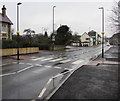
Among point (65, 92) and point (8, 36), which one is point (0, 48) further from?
point (65, 92)

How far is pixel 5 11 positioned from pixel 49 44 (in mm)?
13893

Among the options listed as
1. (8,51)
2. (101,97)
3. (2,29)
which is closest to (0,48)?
(8,51)

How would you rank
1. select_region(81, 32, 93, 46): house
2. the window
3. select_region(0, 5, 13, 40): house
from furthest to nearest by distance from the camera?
1. select_region(81, 32, 93, 46): house
2. the window
3. select_region(0, 5, 13, 40): house

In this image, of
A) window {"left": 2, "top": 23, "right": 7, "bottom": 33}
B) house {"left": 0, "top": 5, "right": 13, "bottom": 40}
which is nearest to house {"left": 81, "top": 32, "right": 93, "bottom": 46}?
house {"left": 0, "top": 5, "right": 13, "bottom": 40}

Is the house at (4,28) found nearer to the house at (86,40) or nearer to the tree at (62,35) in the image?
the tree at (62,35)

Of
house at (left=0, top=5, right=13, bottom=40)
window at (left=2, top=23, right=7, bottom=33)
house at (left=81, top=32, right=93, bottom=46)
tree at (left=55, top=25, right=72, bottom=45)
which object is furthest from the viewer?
house at (left=81, top=32, right=93, bottom=46)

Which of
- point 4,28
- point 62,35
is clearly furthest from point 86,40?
point 4,28

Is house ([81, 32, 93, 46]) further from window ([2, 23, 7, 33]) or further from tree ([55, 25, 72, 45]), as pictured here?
window ([2, 23, 7, 33])

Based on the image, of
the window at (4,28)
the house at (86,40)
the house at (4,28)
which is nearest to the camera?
the house at (4,28)

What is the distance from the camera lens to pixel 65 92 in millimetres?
5891

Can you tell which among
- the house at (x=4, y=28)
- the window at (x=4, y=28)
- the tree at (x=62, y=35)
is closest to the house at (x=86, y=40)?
the tree at (x=62, y=35)

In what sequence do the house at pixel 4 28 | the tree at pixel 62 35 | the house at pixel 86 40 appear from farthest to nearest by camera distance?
1. the house at pixel 86 40
2. the tree at pixel 62 35
3. the house at pixel 4 28

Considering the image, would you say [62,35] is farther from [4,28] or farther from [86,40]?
[86,40]

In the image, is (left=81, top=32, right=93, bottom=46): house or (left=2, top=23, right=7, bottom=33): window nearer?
(left=2, top=23, right=7, bottom=33): window
